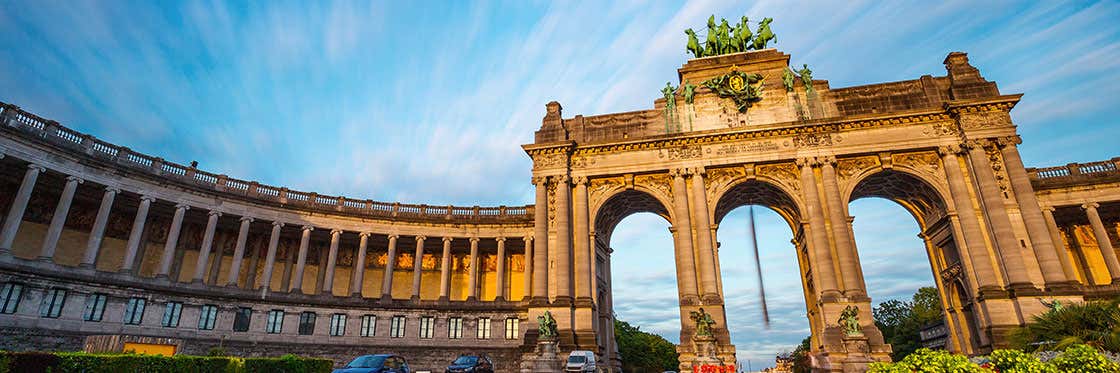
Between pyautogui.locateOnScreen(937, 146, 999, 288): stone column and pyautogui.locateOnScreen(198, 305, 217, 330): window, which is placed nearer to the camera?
pyautogui.locateOnScreen(937, 146, 999, 288): stone column

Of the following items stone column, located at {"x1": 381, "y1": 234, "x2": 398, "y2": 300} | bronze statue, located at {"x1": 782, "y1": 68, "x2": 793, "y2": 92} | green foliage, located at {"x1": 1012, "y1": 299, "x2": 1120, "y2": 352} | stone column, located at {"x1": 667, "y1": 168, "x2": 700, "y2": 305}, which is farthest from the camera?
stone column, located at {"x1": 381, "y1": 234, "x2": 398, "y2": 300}

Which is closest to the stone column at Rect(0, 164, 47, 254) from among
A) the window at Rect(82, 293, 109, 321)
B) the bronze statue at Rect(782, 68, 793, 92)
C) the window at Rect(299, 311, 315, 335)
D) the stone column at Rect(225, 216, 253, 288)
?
the window at Rect(82, 293, 109, 321)

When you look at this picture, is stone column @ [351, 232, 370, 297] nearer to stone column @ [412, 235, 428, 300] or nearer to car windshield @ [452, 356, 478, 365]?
stone column @ [412, 235, 428, 300]

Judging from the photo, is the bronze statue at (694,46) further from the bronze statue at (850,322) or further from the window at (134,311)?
the window at (134,311)

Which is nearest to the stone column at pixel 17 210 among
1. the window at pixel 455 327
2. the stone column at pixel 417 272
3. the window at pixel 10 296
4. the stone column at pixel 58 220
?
the stone column at pixel 58 220

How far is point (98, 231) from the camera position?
34219mm

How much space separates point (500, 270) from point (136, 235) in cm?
2549

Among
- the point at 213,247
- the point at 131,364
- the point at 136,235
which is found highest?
the point at 213,247

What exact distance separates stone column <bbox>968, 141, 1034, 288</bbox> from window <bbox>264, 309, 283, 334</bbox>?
47619 millimetres

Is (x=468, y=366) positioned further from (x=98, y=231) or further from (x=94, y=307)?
(x=98, y=231)

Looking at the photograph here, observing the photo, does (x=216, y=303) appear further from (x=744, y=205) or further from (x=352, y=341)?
(x=744, y=205)

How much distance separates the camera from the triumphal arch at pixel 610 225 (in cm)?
3166

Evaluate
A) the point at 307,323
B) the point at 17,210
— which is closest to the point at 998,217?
the point at 307,323

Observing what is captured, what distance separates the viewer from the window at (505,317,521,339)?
4489 cm
